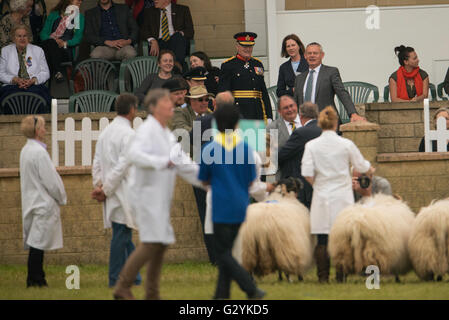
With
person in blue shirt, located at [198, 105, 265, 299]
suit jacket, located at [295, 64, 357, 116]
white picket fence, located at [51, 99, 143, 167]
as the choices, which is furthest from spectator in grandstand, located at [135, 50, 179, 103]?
person in blue shirt, located at [198, 105, 265, 299]

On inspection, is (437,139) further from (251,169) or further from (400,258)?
(251,169)

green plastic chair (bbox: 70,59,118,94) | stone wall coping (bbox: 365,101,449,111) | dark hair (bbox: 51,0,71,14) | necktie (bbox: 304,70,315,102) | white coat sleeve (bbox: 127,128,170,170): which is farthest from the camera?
dark hair (bbox: 51,0,71,14)

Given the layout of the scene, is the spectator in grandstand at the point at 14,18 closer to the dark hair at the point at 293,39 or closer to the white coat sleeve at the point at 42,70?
the white coat sleeve at the point at 42,70

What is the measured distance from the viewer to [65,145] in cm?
1390

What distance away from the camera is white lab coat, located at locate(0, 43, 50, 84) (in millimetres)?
15719

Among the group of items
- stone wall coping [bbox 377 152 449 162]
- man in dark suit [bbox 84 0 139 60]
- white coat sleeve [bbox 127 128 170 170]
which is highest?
man in dark suit [bbox 84 0 139 60]

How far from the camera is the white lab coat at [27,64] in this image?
15719mm

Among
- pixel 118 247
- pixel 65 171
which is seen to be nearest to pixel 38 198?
pixel 118 247

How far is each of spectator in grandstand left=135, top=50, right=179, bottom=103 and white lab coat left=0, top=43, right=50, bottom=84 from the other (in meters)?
2.03

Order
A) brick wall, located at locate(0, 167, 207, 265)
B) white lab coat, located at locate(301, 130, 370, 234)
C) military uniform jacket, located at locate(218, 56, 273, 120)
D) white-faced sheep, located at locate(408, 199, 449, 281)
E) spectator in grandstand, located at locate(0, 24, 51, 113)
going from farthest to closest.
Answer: spectator in grandstand, located at locate(0, 24, 51, 113), military uniform jacket, located at locate(218, 56, 273, 120), brick wall, located at locate(0, 167, 207, 265), white lab coat, located at locate(301, 130, 370, 234), white-faced sheep, located at locate(408, 199, 449, 281)

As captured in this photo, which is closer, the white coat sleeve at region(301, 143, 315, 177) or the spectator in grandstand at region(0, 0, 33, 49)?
the white coat sleeve at region(301, 143, 315, 177)

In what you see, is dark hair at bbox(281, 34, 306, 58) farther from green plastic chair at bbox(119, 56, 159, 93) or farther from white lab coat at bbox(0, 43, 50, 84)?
white lab coat at bbox(0, 43, 50, 84)

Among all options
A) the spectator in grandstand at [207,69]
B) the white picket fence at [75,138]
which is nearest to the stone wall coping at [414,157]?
the spectator in grandstand at [207,69]

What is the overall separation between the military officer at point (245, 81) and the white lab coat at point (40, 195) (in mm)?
4289
